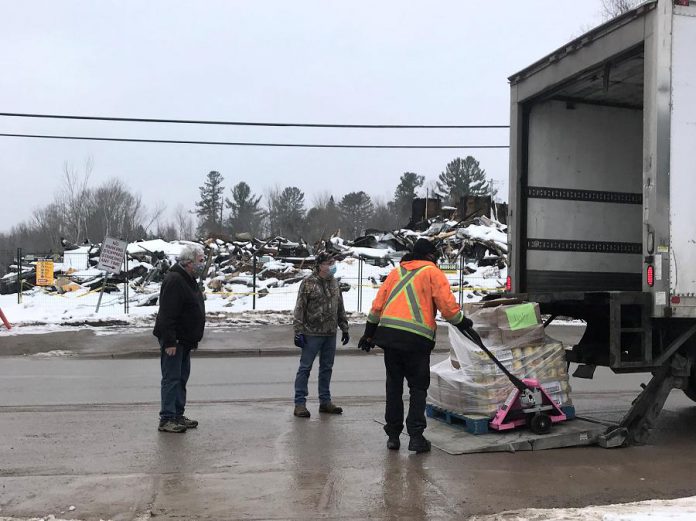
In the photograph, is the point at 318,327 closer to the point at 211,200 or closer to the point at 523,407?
the point at 523,407

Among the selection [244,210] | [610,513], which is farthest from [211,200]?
[610,513]

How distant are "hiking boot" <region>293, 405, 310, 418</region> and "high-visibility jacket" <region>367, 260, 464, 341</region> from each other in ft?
6.02

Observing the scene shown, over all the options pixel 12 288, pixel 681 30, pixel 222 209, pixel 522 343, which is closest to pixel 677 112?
pixel 681 30

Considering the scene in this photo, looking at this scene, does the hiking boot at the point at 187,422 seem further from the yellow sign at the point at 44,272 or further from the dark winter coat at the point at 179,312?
the yellow sign at the point at 44,272

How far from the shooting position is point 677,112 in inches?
230

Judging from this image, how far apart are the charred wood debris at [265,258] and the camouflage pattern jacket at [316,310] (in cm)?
1455

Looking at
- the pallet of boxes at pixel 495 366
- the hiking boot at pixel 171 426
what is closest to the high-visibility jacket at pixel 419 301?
the pallet of boxes at pixel 495 366

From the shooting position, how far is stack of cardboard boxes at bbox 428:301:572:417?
6.26 m

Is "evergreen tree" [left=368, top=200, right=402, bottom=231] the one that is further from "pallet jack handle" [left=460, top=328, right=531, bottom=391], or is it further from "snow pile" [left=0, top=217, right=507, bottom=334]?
"pallet jack handle" [left=460, top=328, right=531, bottom=391]

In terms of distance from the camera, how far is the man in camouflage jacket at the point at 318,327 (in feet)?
24.4

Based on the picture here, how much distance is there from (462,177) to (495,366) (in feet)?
205

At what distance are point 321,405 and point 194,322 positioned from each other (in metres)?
1.77

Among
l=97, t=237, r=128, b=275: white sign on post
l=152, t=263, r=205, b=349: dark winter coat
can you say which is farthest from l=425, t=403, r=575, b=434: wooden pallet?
l=97, t=237, r=128, b=275: white sign on post

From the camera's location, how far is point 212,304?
21766 mm
